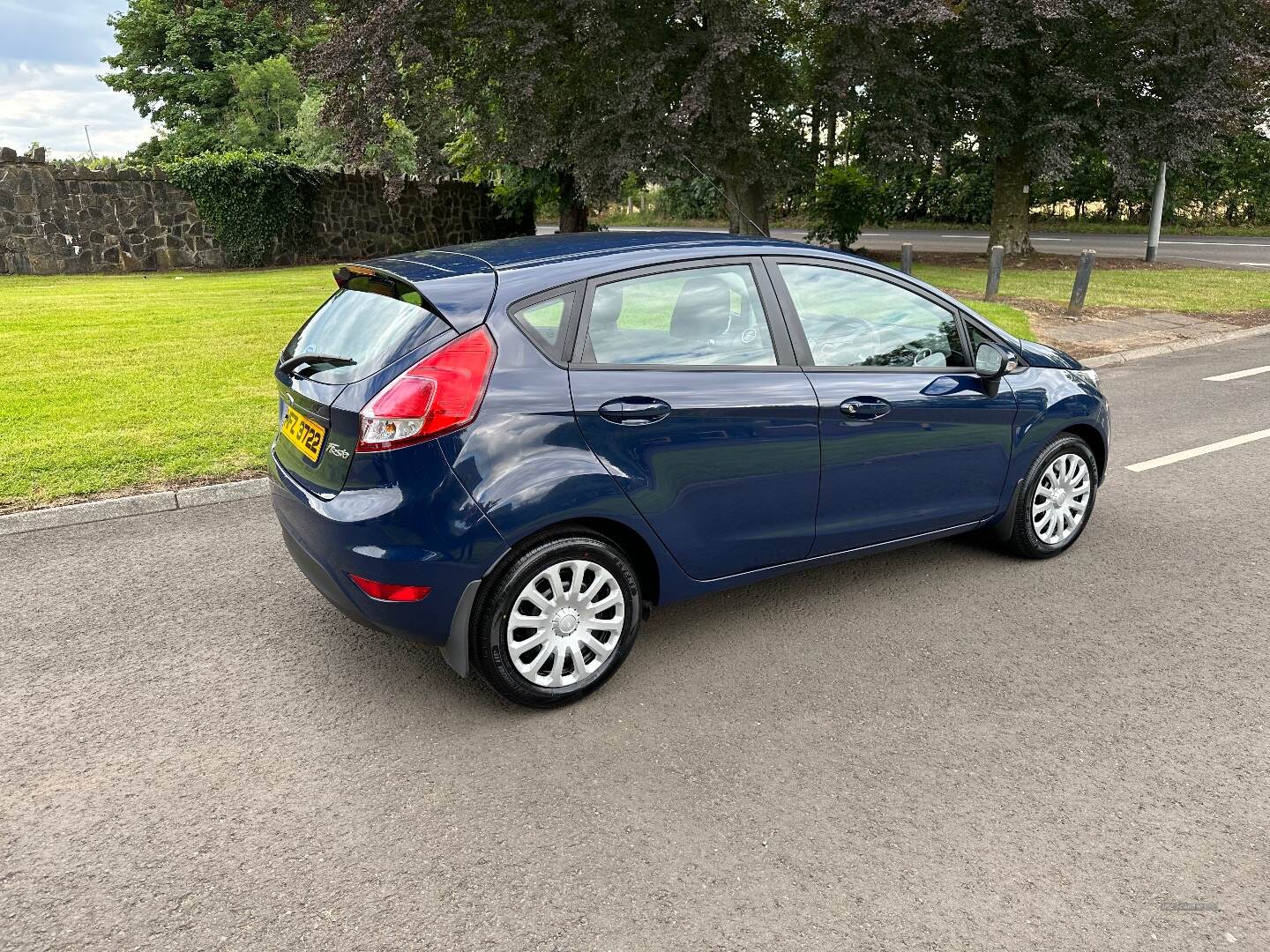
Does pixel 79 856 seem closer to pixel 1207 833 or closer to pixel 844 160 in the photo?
pixel 1207 833

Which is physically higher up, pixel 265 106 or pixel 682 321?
pixel 265 106

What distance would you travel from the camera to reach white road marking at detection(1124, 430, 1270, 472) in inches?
248

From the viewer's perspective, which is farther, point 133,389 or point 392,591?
point 133,389

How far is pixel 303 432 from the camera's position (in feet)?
11.5

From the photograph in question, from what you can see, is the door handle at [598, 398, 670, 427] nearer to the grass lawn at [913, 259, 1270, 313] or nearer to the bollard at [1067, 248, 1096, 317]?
the grass lawn at [913, 259, 1270, 313]

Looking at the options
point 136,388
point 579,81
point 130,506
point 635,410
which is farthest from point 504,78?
point 635,410

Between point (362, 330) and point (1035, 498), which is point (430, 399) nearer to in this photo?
point (362, 330)

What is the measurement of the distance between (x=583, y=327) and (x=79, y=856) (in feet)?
7.26

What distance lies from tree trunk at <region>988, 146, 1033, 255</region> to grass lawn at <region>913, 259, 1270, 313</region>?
2174 mm

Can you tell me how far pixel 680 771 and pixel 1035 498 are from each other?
8.32 feet

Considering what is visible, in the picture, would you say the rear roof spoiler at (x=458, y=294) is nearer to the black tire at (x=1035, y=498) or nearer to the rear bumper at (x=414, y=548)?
the rear bumper at (x=414, y=548)

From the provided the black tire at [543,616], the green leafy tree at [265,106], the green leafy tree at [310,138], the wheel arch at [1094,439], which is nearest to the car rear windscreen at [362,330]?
the black tire at [543,616]

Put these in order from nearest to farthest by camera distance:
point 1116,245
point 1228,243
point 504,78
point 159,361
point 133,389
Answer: point 133,389 → point 159,361 → point 504,78 → point 1116,245 → point 1228,243

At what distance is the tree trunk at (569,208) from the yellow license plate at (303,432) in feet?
69.9
